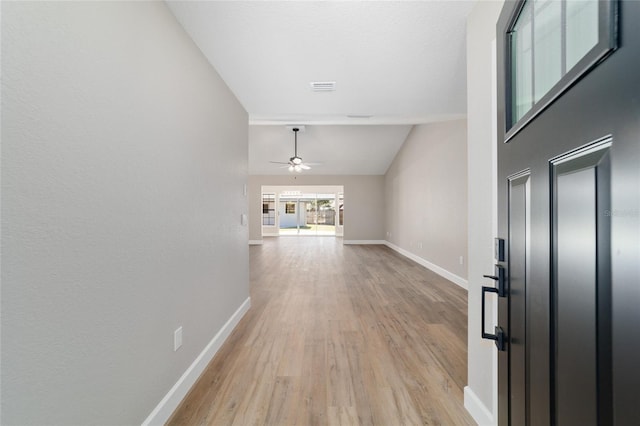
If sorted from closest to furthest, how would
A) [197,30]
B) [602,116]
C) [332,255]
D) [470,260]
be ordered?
[602,116] < [470,260] < [197,30] < [332,255]

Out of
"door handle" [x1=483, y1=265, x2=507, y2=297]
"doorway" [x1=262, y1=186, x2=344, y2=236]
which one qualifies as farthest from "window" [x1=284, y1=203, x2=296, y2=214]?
"door handle" [x1=483, y1=265, x2=507, y2=297]

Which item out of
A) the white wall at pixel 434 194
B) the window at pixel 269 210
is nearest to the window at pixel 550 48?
the white wall at pixel 434 194

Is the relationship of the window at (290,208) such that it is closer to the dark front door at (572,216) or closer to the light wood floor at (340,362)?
the light wood floor at (340,362)

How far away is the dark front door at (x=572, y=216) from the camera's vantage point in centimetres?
42

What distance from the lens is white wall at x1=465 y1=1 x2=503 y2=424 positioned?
56.1 inches

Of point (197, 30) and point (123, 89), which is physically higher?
point (197, 30)

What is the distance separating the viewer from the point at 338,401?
5.51 ft

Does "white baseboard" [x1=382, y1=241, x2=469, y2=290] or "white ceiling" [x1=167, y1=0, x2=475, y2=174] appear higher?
"white ceiling" [x1=167, y1=0, x2=475, y2=174]

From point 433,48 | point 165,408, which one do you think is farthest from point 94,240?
point 433,48

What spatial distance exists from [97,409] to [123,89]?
4.48 feet

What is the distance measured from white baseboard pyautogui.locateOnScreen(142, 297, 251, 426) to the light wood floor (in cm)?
5

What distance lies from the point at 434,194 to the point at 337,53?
3891 mm

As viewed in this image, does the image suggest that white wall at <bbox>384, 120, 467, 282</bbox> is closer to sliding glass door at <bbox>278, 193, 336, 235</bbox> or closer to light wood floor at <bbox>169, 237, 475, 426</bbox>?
light wood floor at <bbox>169, 237, 475, 426</bbox>

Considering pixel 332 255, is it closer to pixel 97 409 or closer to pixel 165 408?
pixel 165 408
